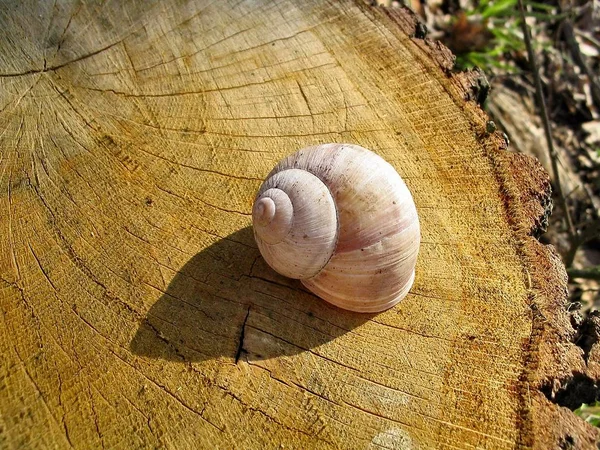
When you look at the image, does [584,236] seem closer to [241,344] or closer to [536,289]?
[536,289]

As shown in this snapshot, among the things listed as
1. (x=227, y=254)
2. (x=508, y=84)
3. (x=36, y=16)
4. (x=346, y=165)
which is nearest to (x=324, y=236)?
(x=346, y=165)

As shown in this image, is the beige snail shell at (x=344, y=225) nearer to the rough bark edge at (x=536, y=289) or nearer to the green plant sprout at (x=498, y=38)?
the rough bark edge at (x=536, y=289)

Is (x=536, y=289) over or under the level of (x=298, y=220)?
under

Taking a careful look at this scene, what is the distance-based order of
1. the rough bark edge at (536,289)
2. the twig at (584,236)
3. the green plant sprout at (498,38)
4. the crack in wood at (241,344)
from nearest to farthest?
the rough bark edge at (536,289) < the crack in wood at (241,344) < the twig at (584,236) < the green plant sprout at (498,38)

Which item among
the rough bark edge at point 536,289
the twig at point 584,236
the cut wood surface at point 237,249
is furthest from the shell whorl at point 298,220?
the twig at point 584,236

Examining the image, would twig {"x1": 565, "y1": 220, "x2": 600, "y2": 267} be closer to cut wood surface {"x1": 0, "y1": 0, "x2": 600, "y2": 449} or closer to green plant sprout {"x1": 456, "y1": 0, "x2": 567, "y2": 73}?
cut wood surface {"x1": 0, "y1": 0, "x2": 600, "y2": 449}

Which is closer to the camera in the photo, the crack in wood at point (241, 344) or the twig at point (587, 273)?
the crack in wood at point (241, 344)

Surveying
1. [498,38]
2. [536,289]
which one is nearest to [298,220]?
[536,289]
